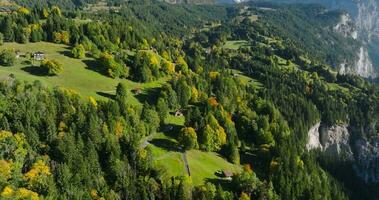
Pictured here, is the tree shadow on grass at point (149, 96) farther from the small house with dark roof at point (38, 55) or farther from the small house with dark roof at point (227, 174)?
the small house with dark roof at point (227, 174)

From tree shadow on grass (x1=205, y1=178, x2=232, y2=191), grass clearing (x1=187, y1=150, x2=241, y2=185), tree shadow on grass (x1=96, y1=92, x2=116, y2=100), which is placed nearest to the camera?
tree shadow on grass (x1=205, y1=178, x2=232, y2=191)

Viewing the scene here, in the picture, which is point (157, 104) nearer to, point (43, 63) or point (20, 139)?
point (43, 63)

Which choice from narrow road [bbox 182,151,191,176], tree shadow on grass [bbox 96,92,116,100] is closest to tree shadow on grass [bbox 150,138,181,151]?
narrow road [bbox 182,151,191,176]

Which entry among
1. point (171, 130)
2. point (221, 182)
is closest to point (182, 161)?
point (221, 182)

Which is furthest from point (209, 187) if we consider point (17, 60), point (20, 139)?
point (17, 60)

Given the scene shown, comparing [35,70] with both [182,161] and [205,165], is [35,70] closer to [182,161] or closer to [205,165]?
[182,161]

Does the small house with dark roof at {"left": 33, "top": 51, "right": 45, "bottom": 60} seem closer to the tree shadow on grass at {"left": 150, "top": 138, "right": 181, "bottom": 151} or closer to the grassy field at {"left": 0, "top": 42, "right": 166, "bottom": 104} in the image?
the grassy field at {"left": 0, "top": 42, "right": 166, "bottom": 104}
